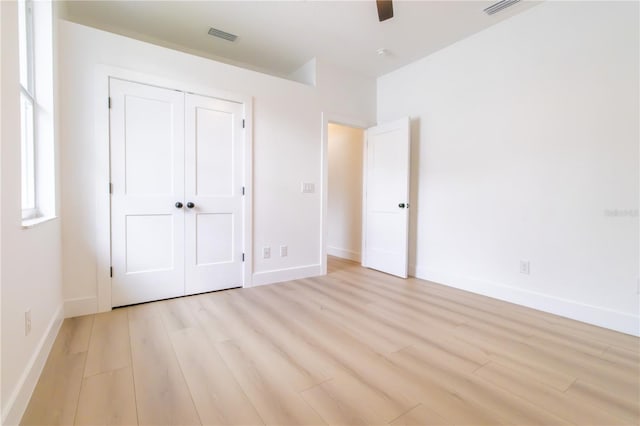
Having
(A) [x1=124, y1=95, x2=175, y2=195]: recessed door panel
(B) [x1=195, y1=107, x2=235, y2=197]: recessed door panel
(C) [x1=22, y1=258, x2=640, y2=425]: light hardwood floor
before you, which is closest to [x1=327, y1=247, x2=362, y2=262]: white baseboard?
(C) [x1=22, y1=258, x2=640, y2=425]: light hardwood floor

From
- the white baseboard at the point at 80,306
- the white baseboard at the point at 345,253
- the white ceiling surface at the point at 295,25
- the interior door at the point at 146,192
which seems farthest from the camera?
the white baseboard at the point at 345,253

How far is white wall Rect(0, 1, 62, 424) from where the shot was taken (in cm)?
111

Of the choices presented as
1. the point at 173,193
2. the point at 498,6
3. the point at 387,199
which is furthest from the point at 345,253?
the point at 498,6

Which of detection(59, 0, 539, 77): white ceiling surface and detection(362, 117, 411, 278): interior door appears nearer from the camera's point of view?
detection(59, 0, 539, 77): white ceiling surface

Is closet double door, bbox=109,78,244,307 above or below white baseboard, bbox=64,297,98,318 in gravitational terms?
above

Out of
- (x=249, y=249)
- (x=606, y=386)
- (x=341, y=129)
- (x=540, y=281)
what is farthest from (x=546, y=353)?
(x=341, y=129)

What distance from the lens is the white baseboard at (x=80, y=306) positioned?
89.7 inches

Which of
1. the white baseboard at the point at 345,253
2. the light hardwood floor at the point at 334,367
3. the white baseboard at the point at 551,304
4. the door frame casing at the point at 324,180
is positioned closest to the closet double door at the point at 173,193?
the light hardwood floor at the point at 334,367

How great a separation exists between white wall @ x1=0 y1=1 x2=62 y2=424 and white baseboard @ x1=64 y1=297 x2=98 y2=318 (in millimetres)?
799

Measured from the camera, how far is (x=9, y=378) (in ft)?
3.77

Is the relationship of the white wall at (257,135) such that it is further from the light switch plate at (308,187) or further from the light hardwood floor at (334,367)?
the light hardwood floor at (334,367)

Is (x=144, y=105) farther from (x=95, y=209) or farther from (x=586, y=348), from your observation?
(x=586, y=348)

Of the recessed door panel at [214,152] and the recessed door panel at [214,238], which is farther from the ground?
the recessed door panel at [214,152]

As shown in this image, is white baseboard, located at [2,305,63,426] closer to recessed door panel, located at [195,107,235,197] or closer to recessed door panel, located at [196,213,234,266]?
recessed door panel, located at [196,213,234,266]
